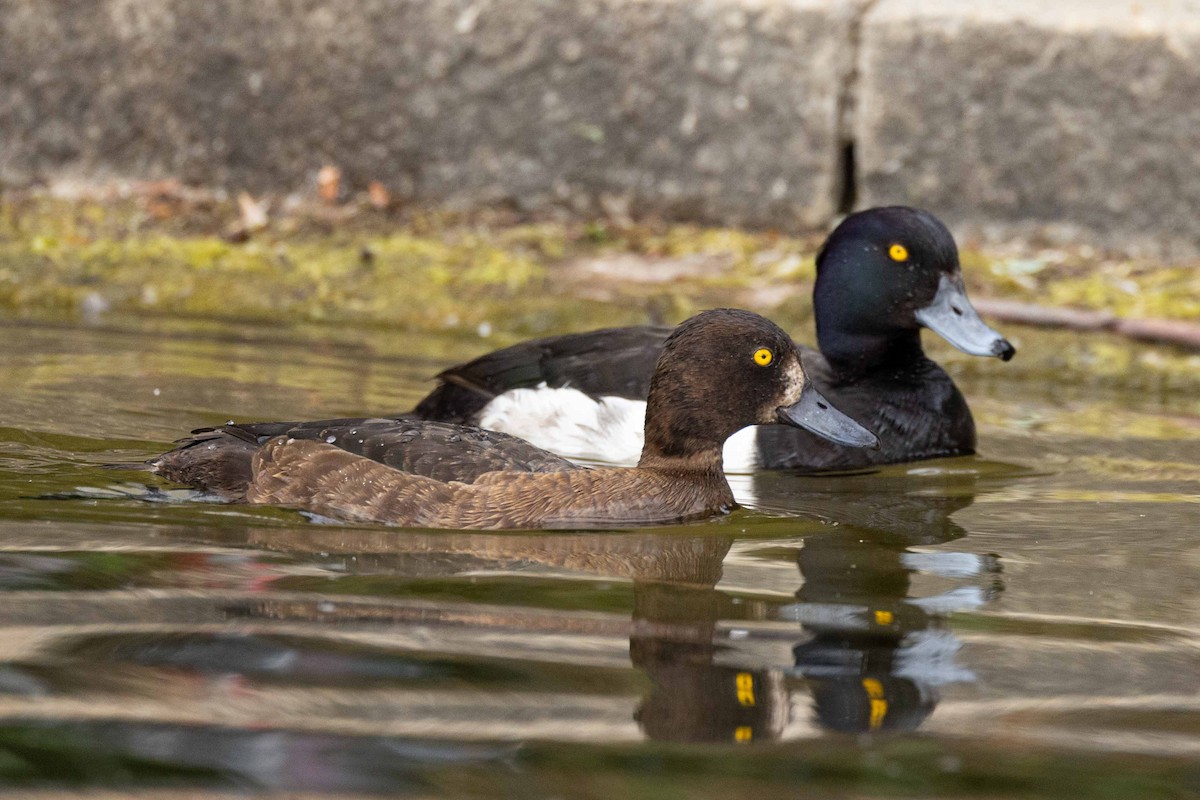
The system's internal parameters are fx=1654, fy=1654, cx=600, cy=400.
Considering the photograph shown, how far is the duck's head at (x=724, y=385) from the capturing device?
4.42 metres

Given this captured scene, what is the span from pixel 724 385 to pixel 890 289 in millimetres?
1651

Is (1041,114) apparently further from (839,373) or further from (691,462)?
Result: (691,462)

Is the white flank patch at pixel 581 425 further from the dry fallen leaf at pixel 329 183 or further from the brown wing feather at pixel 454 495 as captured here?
the dry fallen leaf at pixel 329 183

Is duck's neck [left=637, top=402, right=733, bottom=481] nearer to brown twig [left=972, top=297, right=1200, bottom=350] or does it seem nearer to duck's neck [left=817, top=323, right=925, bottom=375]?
duck's neck [left=817, top=323, right=925, bottom=375]

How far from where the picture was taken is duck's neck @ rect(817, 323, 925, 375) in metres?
5.96

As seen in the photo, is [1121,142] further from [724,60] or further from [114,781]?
[114,781]

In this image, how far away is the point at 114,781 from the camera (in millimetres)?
2363

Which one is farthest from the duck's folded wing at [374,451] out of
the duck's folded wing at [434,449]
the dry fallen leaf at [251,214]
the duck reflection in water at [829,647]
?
the dry fallen leaf at [251,214]

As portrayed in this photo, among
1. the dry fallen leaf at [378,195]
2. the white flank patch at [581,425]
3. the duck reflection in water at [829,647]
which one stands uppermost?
A: the dry fallen leaf at [378,195]

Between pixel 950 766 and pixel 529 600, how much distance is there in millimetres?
1057

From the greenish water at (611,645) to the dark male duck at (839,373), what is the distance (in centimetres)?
52

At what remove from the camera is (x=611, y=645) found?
9.96 feet

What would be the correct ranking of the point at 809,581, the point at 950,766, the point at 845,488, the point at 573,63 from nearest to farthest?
1. the point at 950,766
2. the point at 809,581
3. the point at 845,488
4. the point at 573,63

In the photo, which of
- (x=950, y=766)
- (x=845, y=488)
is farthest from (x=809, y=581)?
(x=845, y=488)
